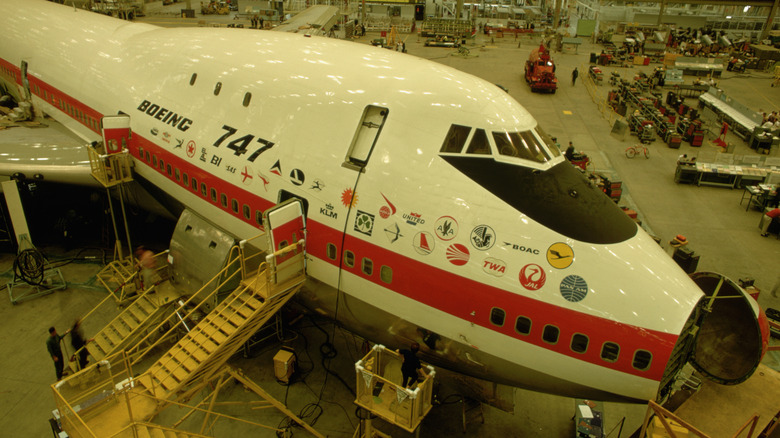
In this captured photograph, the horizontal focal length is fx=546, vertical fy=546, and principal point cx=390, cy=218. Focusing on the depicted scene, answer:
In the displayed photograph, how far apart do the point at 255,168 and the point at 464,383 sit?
19.8ft

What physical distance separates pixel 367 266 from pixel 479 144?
287 centimetres

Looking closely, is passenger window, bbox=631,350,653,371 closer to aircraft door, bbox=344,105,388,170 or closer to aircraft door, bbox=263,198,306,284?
aircraft door, bbox=344,105,388,170

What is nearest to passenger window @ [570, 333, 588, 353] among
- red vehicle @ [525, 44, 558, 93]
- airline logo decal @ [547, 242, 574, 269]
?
airline logo decal @ [547, 242, 574, 269]

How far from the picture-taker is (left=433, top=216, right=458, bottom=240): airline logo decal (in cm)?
888

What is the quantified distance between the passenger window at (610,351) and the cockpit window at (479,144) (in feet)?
11.7

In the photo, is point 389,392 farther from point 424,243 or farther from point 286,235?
point 286,235

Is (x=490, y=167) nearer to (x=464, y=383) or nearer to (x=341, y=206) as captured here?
(x=341, y=206)

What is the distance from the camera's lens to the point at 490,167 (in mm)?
9094

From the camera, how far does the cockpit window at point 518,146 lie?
30.2 ft

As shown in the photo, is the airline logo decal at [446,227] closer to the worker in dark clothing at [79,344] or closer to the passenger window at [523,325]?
the passenger window at [523,325]

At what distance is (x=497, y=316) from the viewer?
8.69 metres

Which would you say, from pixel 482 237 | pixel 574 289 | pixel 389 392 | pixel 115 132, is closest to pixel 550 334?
pixel 574 289

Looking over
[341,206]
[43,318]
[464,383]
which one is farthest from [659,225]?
[43,318]

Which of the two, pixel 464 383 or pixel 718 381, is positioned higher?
pixel 718 381
